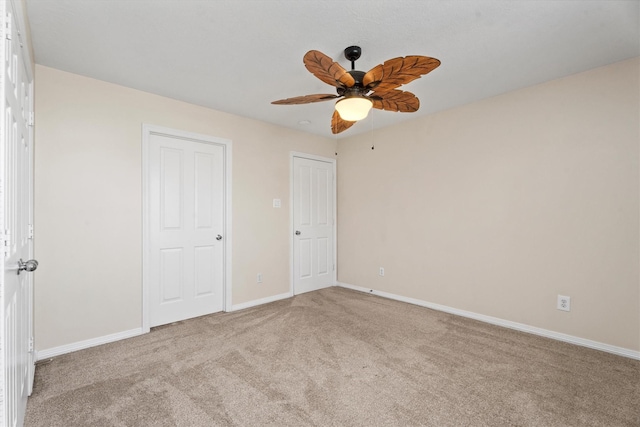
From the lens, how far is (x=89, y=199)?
2781mm

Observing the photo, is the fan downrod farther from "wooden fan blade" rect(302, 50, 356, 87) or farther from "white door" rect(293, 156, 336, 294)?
"white door" rect(293, 156, 336, 294)

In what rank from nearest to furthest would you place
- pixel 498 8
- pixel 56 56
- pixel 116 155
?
pixel 498 8 < pixel 56 56 < pixel 116 155

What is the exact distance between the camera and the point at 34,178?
8.30 ft

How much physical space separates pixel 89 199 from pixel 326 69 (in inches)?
93.3

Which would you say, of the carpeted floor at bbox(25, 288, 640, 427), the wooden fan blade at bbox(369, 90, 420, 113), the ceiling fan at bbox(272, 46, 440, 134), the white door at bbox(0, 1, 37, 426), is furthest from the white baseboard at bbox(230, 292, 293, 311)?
the wooden fan blade at bbox(369, 90, 420, 113)

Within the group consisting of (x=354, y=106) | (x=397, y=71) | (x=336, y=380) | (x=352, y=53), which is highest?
(x=352, y=53)

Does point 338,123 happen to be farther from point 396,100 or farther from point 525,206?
point 525,206

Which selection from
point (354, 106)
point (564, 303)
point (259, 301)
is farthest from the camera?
point (259, 301)

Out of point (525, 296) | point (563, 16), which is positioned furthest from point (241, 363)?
point (563, 16)

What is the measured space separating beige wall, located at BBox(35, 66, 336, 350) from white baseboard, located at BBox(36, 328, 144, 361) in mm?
36

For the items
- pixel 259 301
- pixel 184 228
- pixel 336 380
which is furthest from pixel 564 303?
pixel 184 228

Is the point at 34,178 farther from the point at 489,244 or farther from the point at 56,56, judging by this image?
the point at 489,244

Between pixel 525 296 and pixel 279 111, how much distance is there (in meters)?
3.22

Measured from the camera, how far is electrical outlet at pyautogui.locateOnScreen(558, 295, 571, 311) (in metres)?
2.83
